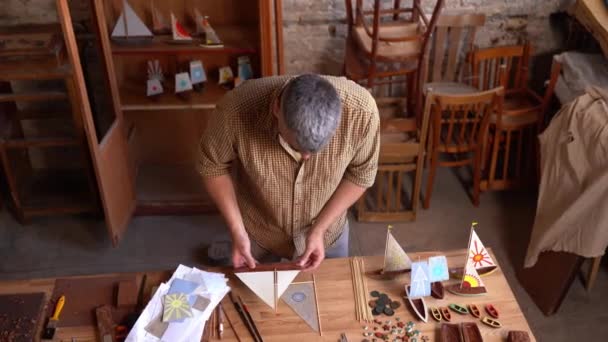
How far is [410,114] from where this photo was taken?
3609 millimetres

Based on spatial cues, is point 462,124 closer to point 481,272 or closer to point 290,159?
point 481,272

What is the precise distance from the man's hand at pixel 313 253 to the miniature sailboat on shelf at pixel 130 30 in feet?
6.12

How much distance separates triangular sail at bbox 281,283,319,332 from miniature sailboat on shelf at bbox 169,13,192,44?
1880 mm

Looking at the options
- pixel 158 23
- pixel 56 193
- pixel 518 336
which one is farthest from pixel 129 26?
pixel 518 336

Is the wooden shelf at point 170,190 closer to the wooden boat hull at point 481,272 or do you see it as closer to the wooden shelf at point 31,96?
the wooden shelf at point 31,96

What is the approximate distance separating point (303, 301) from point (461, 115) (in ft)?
7.93

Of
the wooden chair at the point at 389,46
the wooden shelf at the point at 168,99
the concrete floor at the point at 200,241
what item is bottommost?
the concrete floor at the point at 200,241

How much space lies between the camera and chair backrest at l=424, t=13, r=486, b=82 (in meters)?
3.63

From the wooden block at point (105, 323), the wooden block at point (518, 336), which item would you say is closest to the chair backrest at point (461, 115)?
the wooden block at point (518, 336)

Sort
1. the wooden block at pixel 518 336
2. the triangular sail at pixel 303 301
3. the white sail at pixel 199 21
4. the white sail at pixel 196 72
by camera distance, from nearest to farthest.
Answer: the wooden block at pixel 518 336 < the triangular sail at pixel 303 301 < the white sail at pixel 199 21 < the white sail at pixel 196 72

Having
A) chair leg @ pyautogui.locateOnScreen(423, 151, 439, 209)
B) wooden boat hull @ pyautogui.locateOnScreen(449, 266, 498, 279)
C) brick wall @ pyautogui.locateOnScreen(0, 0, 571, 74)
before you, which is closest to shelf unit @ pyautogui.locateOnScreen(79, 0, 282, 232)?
brick wall @ pyautogui.locateOnScreen(0, 0, 571, 74)

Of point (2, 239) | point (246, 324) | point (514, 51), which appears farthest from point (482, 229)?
point (2, 239)

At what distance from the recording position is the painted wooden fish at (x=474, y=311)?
1710 millimetres

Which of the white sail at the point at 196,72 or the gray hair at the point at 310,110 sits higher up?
the gray hair at the point at 310,110
